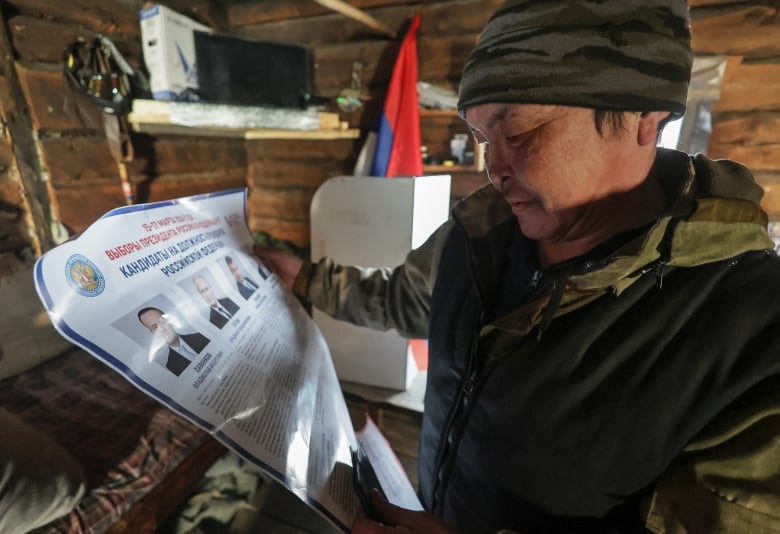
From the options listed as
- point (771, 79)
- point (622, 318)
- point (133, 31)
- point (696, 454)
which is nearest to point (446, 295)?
point (622, 318)

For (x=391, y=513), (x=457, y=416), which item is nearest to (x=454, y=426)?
(x=457, y=416)

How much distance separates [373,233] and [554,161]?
107 centimetres

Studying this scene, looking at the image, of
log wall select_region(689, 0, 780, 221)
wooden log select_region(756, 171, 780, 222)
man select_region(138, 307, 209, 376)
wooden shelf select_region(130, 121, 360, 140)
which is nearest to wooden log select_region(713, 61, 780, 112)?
Result: log wall select_region(689, 0, 780, 221)

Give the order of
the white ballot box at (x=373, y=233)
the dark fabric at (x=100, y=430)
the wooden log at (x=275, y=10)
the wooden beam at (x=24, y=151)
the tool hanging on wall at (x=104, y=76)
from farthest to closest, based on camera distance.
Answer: the wooden log at (x=275, y=10)
the white ballot box at (x=373, y=233)
the tool hanging on wall at (x=104, y=76)
the wooden beam at (x=24, y=151)
the dark fabric at (x=100, y=430)

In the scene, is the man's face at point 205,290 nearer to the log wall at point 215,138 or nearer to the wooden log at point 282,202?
the log wall at point 215,138

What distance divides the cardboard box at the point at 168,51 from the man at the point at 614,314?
4.49ft

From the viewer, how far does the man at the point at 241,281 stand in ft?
2.14

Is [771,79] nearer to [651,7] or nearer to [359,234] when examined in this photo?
[651,7]

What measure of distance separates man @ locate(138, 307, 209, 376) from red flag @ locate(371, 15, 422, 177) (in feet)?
4.49

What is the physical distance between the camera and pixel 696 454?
1.45 ft

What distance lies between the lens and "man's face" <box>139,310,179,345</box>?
1.45 feet

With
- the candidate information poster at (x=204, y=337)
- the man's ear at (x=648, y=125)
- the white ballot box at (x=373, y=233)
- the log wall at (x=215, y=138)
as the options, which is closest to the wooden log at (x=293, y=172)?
the log wall at (x=215, y=138)

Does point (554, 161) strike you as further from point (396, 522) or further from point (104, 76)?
point (104, 76)

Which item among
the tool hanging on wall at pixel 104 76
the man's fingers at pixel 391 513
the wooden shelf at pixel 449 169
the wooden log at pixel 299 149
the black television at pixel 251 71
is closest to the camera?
the man's fingers at pixel 391 513
